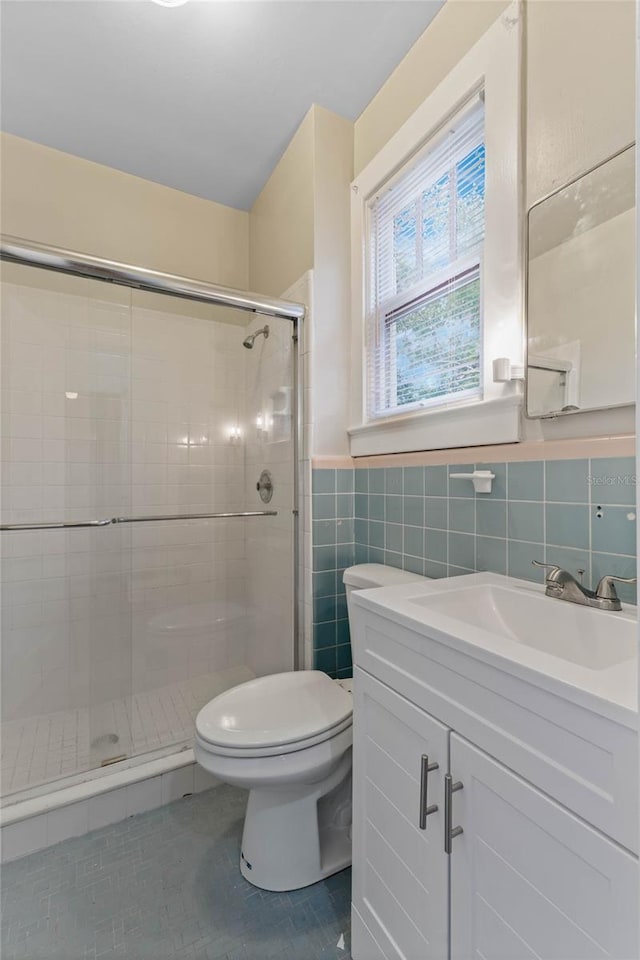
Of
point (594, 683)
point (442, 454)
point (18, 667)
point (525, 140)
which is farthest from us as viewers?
point (18, 667)

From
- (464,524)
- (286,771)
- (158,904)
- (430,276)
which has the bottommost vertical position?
(158,904)

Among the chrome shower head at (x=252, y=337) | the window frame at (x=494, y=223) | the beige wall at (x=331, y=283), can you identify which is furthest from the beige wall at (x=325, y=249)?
the window frame at (x=494, y=223)

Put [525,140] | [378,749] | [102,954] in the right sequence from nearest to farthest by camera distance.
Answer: [378,749] → [102,954] → [525,140]

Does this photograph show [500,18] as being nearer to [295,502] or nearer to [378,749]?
[295,502]

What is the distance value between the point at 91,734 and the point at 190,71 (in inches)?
102

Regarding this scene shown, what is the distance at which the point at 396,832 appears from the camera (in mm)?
843

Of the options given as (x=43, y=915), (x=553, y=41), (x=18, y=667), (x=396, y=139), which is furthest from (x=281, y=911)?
(x=396, y=139)

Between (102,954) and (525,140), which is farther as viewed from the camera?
(525,140)

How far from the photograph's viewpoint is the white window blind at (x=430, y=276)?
132cm

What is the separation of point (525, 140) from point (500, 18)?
37 centimetres

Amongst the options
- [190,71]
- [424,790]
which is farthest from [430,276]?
[424,790]

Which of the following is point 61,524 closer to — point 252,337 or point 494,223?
point 252,337

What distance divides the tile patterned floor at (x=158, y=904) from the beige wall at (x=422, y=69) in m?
2.52

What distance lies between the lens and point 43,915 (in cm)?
114
